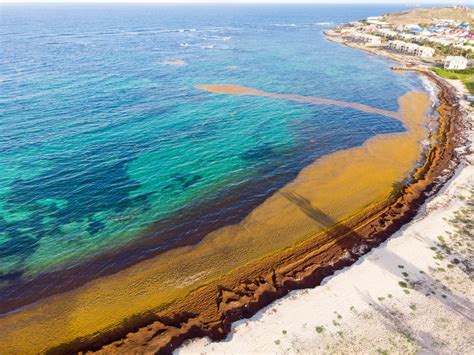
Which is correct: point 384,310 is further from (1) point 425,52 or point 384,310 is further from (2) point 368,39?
(2) point 368,39

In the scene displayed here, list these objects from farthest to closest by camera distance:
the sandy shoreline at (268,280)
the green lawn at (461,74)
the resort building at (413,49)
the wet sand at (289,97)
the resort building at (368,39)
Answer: the resort building at (368,39), the resort building at (413,49), the green lawn at (461,74), the wet sand at (289,97), the sandy shoreline at (268,280)

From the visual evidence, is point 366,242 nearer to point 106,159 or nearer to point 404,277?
point 404,277

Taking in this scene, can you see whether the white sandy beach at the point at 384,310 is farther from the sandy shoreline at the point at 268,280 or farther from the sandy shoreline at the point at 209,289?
the sandy shoreline at the point at 209,289

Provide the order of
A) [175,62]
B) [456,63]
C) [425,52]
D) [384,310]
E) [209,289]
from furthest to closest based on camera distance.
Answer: [425,52] < [175,62] < [456,63] < [209,289] < [384,310]

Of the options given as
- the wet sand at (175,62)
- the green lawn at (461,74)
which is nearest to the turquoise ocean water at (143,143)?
the wet sand at (175,62)

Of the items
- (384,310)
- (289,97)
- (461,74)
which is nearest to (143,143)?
(289,97)

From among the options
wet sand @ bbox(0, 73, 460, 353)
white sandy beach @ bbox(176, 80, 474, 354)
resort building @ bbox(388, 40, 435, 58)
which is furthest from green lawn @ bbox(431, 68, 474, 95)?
white sandy beach @ bbox(176, 80, 474, 354)

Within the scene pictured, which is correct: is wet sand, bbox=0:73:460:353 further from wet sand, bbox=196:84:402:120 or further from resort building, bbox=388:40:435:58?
resort building, bbox=388:40:435:58
